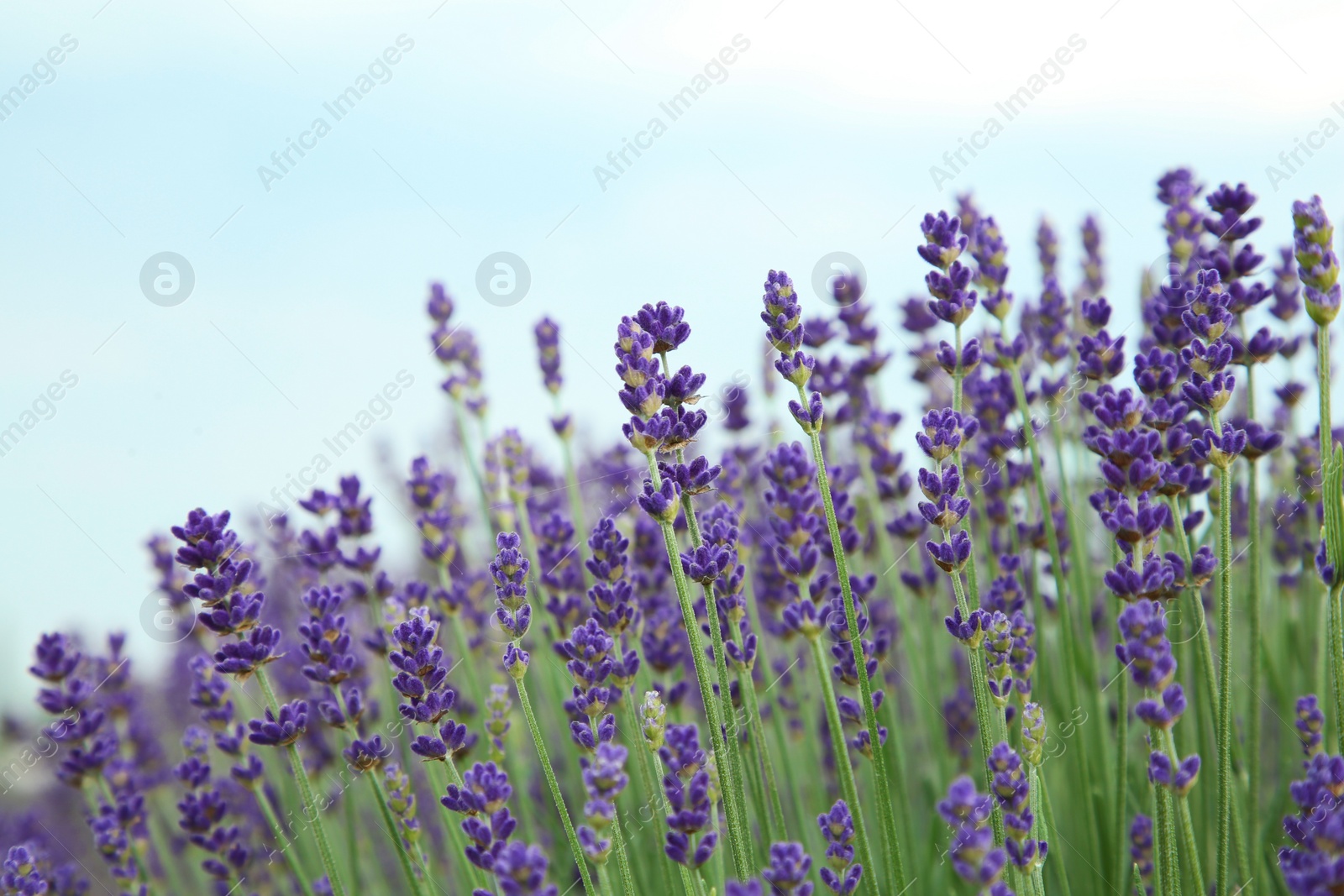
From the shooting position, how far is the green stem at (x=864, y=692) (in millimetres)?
1584

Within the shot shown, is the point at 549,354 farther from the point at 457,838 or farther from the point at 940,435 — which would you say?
the point at 940,435

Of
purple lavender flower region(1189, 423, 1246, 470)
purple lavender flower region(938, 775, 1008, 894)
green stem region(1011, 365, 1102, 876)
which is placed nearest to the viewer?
purple lavender flower region(938, 775, 1008, 894)

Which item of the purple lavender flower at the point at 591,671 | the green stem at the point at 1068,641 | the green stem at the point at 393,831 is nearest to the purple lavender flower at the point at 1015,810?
the purple lavender flower at the point at 591,671

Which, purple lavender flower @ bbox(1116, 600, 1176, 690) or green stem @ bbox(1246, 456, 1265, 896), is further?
green stem @ bbox(1246, 456, 1265, 896)

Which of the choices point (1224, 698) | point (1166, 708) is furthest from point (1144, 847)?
point (1166, 708)

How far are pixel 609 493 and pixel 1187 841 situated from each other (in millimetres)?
2479

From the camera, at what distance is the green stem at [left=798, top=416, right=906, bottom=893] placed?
5.20 ft

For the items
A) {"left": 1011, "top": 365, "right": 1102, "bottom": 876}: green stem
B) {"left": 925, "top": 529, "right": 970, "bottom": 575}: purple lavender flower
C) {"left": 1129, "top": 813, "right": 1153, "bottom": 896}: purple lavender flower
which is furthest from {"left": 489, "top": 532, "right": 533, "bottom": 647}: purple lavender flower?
{"left": 1129, "top": 813, "right": 1153, "bottom": 896}: purple lavender flower

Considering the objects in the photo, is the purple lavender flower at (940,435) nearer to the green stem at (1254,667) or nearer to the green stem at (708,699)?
the green stem at (708,699)

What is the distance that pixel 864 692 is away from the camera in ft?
5.48

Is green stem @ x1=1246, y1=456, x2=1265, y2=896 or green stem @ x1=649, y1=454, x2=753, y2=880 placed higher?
green stem @ x1=1246, y1=456, x2=1265, y2=896

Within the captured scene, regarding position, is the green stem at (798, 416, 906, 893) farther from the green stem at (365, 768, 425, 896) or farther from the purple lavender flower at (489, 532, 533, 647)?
the green stem at (365, 768, 425, 896)

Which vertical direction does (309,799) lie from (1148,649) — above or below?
below

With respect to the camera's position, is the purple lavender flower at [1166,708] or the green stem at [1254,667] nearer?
the purple lavender flower at [1166,708]
